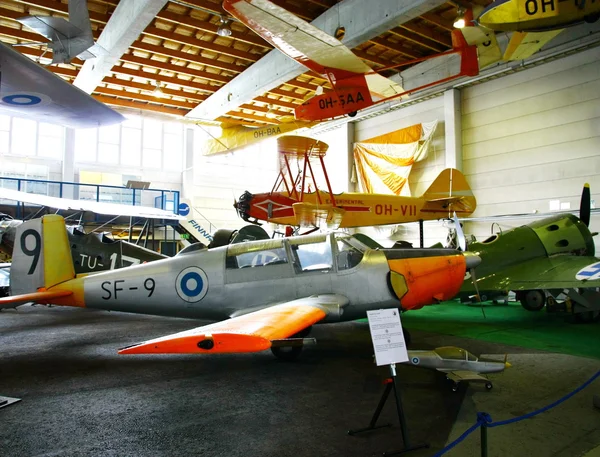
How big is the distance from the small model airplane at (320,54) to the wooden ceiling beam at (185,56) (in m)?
4.23

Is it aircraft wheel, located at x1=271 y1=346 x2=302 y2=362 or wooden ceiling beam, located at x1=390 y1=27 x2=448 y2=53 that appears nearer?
aircraft wheel, located at x1=271 y1=346 x2=302 y2=362

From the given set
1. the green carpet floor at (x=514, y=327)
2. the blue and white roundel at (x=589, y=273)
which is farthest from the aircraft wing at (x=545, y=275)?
the green carpet floor at (x=514, y=327)

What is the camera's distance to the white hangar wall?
36.5 ft

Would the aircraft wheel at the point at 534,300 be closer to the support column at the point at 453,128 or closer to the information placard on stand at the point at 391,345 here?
the support column at the point at 453,128

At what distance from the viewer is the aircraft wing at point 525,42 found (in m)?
9.30

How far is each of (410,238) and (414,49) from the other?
6.64m

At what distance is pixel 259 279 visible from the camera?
566 cm

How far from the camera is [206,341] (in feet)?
9.72

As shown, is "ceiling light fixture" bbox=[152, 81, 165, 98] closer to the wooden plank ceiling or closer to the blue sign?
the wooden plank ceiling

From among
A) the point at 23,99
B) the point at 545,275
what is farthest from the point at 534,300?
the point at 23,99

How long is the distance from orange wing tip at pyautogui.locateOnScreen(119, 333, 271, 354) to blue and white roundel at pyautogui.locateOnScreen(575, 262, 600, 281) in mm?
5718

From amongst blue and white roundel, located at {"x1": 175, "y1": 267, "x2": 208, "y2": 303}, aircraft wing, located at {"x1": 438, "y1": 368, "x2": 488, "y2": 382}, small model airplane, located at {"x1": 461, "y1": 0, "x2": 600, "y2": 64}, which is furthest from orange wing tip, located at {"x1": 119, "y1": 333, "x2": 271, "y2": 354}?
small model airplane, located at {"x1": 461, "y1": 0, "x2": 600, "y2": 64}

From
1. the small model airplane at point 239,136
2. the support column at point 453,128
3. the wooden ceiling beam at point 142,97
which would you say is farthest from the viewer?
the wooden ceiling beam at point 142,97

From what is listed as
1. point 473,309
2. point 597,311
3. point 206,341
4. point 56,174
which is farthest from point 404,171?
point 56,174
